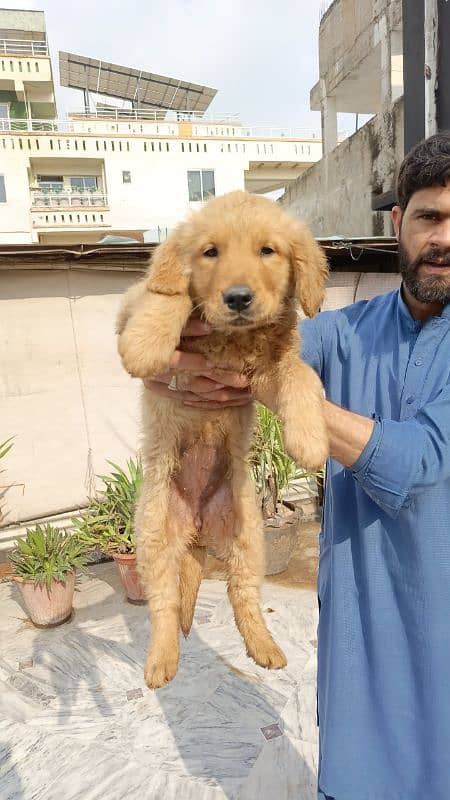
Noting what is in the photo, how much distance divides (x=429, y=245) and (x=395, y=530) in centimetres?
111

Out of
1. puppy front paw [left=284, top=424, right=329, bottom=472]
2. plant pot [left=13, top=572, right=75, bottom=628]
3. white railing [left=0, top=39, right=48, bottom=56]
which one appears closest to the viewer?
puppy front paw [left=284, top=424, right=329, bottom=472]

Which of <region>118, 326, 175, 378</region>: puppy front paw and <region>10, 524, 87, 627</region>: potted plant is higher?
<region>118, 326, 175, 378</region>: puppy front paw

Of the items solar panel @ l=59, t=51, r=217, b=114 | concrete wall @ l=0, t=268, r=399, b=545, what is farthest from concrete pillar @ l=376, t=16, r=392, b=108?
solar panel @ l=59, t=51, r=217, b=114

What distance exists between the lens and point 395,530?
197cm

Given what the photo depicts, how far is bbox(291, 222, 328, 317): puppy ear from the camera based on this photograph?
226 centimetres

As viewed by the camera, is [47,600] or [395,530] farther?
[47,600]

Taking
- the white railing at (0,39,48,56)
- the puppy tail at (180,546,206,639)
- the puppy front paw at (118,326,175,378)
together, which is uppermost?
the white railing at (0,39,48,56)

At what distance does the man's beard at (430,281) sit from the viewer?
212 centimetres

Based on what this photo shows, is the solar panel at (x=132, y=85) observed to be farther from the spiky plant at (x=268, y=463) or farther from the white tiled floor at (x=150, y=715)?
the white tiled floor at (x=150, y=715)

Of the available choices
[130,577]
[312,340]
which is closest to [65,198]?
[130,577]

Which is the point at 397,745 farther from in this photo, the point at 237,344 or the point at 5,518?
the point at 5,518

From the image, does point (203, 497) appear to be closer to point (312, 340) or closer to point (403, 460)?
point (312, 340)

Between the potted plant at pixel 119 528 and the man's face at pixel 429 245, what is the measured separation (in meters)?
4.14

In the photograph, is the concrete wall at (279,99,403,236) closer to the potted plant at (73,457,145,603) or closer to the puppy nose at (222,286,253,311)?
the potted plant at (73,457,145,603)
